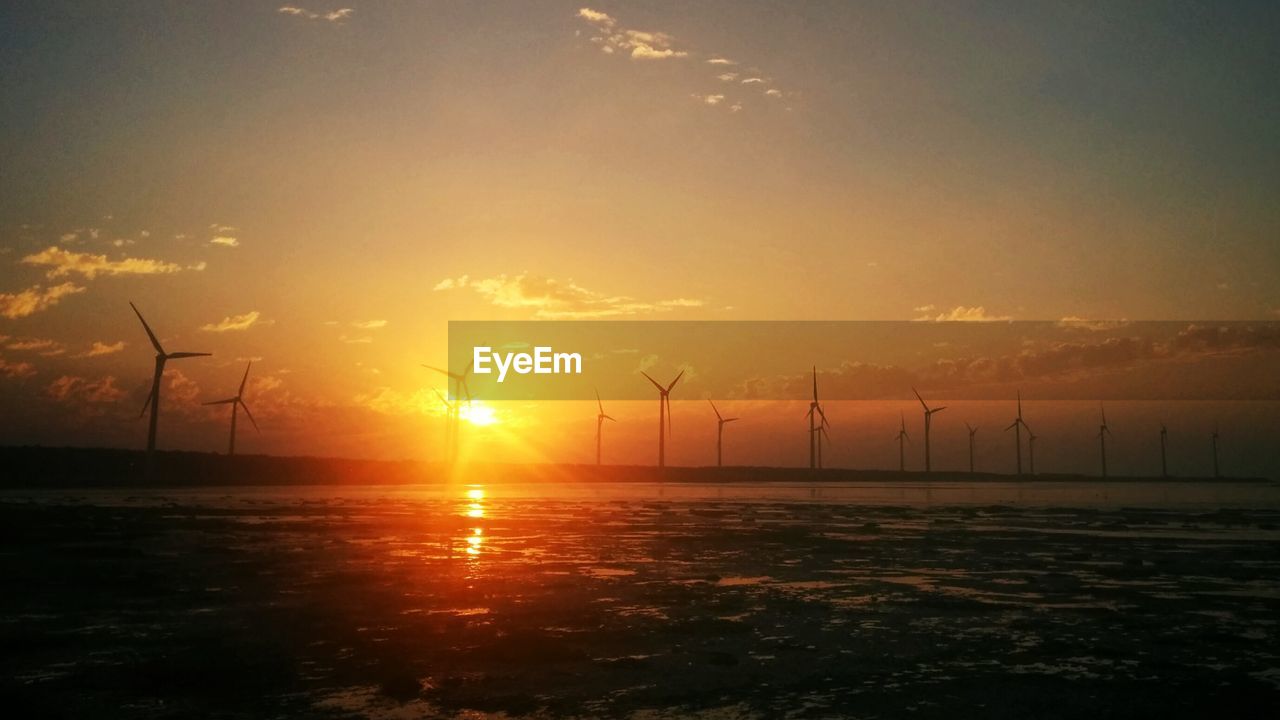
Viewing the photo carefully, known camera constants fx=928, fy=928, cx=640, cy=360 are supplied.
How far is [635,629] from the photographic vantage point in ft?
56.2

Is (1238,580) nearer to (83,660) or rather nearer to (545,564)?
(545,564)

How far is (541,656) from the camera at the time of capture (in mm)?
14719

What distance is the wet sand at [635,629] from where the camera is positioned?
39.2 ft

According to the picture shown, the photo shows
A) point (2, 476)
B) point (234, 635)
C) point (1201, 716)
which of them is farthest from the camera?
point (2, 476)

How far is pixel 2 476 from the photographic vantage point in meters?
134

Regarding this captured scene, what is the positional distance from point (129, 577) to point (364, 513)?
3614 cm

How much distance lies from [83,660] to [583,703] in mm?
8054

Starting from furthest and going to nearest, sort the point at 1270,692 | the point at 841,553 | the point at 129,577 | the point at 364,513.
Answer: the point at 364,513 → the point at 841,553 → the point at 129,577 → the point at 1270,692

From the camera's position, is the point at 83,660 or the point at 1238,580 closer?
the point at 83,660

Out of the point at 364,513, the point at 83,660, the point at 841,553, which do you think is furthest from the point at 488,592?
the point at 364,513

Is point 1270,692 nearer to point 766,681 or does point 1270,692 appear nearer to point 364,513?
point 766,681

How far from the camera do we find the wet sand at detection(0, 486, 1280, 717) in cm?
1195

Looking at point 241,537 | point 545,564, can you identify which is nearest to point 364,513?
point 241,537

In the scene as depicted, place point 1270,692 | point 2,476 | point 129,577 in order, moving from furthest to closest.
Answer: point 2,476 → point 129,577 → point 1270,692
